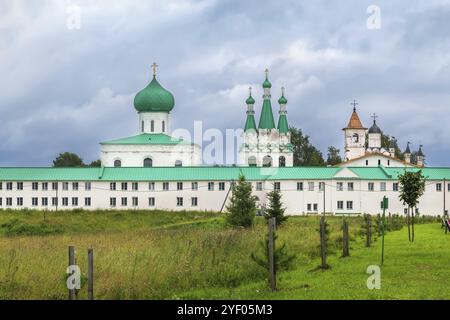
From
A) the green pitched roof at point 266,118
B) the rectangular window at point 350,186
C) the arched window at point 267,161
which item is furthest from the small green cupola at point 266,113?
the rectangular window at point 350,186

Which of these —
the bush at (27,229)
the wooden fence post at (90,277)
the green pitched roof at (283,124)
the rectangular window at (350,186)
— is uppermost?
the green pitched roof at (283,124)

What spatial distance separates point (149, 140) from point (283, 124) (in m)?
15.4

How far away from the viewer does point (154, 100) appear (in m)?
76.3

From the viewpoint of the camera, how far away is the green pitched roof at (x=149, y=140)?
7481 centimetres

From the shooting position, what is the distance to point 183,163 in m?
74.5

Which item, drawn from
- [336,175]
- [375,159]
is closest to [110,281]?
[336,175]

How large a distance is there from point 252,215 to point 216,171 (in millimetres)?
23033

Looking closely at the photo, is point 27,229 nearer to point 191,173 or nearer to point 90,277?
point 191,173

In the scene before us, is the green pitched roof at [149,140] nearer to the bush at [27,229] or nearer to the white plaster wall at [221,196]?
the white plaster wall at [221,196]

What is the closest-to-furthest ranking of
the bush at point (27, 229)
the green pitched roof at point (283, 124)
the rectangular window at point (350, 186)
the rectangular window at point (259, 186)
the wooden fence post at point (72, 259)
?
the wooden fence post at point (72, 259) → the bush at point (27, 229) → the rectangular window at point (350, 186) → the rectangular window at point (259, 186) → the green pitched roof at point (283, 124)

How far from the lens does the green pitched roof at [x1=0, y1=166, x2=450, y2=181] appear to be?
209 ft

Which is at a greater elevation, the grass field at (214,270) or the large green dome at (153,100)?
the large green dome at (153,100)
